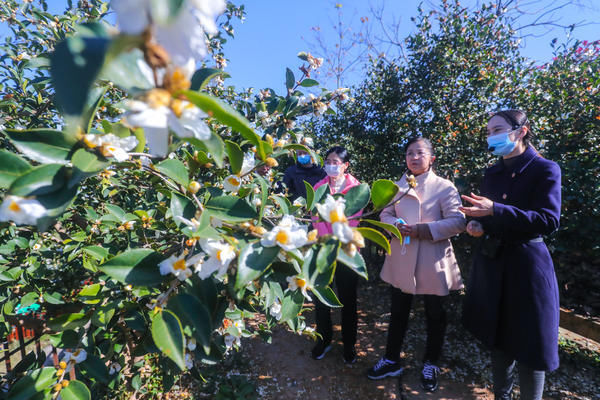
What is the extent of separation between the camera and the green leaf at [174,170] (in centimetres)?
68

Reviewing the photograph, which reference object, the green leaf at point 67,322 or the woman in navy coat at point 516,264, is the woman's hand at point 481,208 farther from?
the green leaf at point 67,322

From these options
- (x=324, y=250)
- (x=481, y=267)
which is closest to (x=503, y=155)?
(x=481, y=267)

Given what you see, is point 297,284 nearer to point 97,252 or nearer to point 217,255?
point 217,255

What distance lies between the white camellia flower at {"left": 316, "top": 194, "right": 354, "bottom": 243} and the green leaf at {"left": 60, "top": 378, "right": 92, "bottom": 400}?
693 millimetres

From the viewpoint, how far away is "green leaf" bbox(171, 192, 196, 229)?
71 centimetres

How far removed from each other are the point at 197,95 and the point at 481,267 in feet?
6.58

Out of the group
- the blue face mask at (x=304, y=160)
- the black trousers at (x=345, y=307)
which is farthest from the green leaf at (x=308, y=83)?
Answer: the blue face mask at (x=304, y=160)

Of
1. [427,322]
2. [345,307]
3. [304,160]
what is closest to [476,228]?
[427,322]

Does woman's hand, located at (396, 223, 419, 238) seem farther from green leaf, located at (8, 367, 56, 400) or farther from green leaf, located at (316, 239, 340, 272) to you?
green leaf, located at (8, 367, 56, 400)

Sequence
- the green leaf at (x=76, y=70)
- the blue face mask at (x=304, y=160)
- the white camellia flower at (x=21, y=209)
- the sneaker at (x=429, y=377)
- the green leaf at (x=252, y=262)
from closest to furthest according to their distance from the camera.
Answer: the green leaf at (x=76, y=70)
the white camellia flower at (x=21, y=209)
the green leaf at (x=252, y=262)
the sneaker at (x=429, y=377)
the blue face mask at (x=304, y=160)

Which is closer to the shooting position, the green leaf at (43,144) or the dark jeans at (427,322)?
the green leaf at (43,144)

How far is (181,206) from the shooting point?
2.37 ft

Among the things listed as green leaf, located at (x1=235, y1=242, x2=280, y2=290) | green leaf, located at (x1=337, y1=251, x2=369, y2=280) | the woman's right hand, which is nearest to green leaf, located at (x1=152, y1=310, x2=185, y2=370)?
green leaf, located at (x1=235, y1=242, x2=280, y2=290)

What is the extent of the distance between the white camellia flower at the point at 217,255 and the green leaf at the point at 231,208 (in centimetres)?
9
